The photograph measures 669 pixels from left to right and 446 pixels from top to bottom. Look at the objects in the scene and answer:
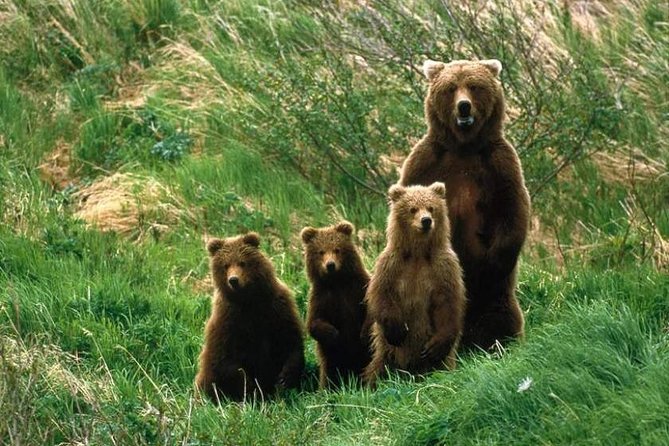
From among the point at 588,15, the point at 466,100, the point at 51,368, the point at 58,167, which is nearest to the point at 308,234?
the point at 466,100

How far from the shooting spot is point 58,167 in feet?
39.6

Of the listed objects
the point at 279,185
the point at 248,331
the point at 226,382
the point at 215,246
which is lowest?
the point at 279,185

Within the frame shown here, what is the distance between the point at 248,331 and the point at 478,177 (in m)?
1.42

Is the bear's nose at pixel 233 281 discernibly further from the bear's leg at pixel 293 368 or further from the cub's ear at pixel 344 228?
the cub's ear at pixel 344 228

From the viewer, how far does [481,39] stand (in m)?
11.4

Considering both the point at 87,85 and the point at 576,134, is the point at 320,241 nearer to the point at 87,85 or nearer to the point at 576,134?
the point at 576,134

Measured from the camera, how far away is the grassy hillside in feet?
23.1

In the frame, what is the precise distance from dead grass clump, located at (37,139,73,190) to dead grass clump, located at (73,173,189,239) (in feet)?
1.04

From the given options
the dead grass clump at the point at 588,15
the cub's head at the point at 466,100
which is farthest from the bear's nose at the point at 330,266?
the dead grass clump at the point at 588,15

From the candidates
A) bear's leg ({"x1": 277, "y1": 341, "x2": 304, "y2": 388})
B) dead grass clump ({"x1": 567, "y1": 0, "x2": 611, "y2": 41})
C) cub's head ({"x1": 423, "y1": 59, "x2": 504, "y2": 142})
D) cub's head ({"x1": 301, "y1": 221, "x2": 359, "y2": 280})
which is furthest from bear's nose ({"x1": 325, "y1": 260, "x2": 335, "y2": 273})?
dead grass clump ({"x1": 567, "y1": 0, "x2": 611, "y2": 41})

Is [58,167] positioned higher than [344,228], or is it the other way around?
[344,228]

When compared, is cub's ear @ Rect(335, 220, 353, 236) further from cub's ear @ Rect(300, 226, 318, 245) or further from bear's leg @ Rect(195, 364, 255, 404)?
bear's leg @ Rect(195, 364, 255, 404)

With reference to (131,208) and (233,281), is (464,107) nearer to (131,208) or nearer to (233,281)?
(233,281)

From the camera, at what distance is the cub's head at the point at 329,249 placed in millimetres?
8242
